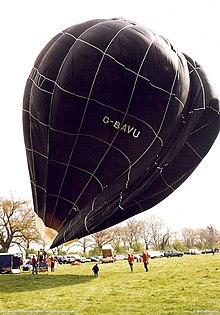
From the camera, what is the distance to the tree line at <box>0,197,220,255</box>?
42.6 metres

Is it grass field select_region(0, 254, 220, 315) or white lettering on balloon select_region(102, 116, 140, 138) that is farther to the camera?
white lettering on balloon select_region(102, 116, 140, 138)

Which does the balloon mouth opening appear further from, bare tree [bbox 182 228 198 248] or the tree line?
bare tree [bbox 182 228 198 248]

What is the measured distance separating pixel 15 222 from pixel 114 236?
90.2ft

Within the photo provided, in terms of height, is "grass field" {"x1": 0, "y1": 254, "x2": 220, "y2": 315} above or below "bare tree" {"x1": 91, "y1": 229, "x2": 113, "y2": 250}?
below

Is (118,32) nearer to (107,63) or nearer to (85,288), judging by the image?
(107,63)

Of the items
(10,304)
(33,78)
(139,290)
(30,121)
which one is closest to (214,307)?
(139,290)

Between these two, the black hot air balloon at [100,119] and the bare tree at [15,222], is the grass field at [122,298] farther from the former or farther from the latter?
the bare tree at [15,222]

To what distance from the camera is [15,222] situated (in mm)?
42781

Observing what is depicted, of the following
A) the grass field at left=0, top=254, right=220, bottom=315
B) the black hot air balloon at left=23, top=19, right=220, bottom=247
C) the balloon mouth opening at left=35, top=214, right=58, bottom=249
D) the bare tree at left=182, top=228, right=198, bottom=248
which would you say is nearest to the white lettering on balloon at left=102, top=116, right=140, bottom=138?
the black hot air balloon at left=23, top=19, right=220, bottom=247

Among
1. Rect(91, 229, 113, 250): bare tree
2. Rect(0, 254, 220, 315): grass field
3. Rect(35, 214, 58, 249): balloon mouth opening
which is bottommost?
Rect(0, 254, 220, 315): grass field

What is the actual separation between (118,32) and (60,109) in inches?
96.5

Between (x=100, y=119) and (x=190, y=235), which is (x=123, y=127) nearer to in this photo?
(x=100, y=119)

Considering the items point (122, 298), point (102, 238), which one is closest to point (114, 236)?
point (102, 238)

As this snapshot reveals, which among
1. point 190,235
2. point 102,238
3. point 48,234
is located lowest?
point 48,234
